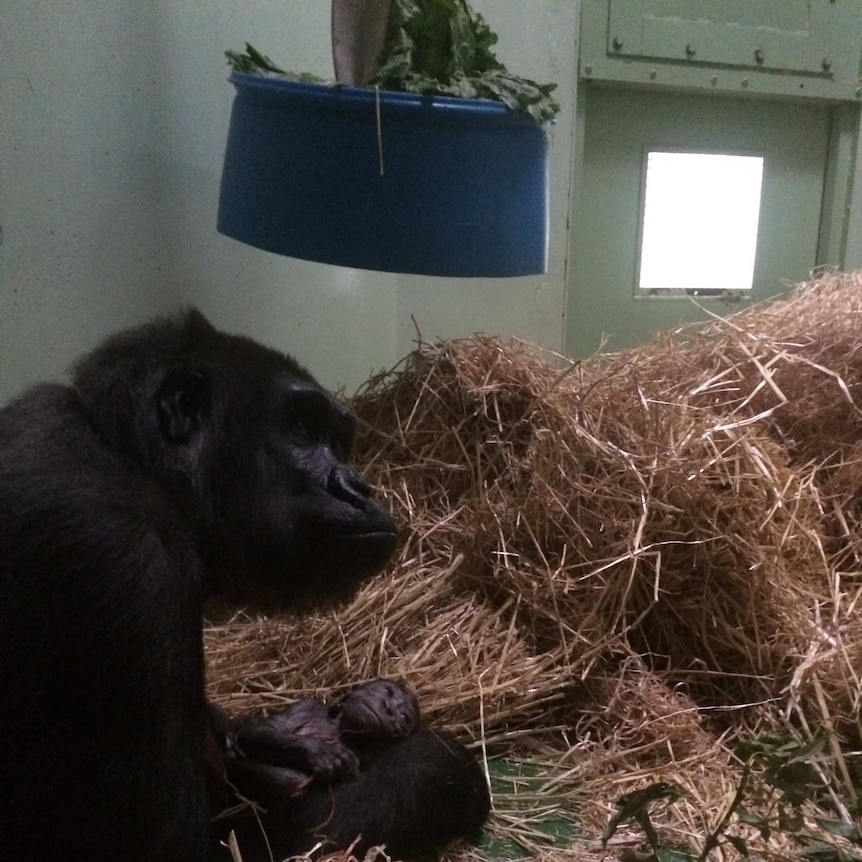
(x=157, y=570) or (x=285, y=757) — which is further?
(x=285, y=757)

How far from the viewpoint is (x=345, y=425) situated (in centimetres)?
148

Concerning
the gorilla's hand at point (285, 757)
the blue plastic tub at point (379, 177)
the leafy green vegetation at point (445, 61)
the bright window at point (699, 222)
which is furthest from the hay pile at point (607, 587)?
the bright window at point (699, 222)

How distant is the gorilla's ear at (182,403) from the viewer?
128 cm

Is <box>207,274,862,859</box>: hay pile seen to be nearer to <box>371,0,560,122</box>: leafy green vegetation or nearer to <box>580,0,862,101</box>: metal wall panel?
<box>371,0,560,122</box>: leafy green vegetation

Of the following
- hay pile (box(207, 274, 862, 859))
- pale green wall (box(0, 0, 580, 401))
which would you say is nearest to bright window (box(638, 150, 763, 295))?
pale green wall (box(0, 0, 580, 401))

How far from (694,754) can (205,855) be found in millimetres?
913

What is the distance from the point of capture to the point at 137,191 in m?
1.96

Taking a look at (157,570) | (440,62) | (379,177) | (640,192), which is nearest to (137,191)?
(379,177)

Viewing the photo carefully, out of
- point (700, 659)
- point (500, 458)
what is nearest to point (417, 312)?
point (500, 458)

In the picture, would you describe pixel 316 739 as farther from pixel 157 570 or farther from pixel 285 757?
pixel 157 570

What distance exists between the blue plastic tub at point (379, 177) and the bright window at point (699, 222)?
1.83m

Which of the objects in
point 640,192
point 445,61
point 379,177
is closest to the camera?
point 379,177

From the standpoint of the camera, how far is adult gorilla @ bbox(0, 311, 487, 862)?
3.47 ft

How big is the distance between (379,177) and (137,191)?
60 centimetres
